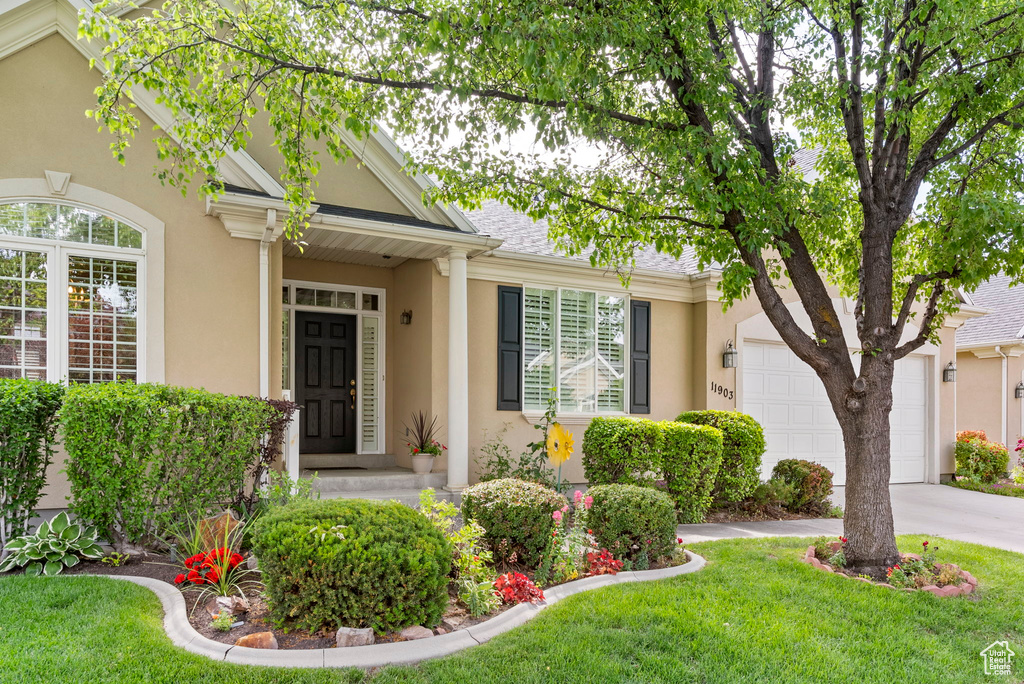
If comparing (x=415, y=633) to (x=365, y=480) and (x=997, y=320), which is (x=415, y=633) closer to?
(x=365, y=480)

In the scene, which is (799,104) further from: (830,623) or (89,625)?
(89,625)

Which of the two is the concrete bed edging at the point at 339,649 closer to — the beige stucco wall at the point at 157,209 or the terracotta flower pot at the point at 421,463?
the beige stucco wall at the point at 157,209

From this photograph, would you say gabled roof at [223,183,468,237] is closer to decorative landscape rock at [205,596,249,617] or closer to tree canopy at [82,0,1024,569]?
tree canopy at [82,0,1024,569]

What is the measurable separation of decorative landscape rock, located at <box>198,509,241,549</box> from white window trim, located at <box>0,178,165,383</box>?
207cm

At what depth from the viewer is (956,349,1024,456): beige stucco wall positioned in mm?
14992

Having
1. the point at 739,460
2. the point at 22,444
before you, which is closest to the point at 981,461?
the point at 739,460

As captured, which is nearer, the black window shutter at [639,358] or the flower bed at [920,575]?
the flower bed at [920,575]

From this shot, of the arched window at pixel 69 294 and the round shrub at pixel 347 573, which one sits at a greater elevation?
the arched window at pixel 69 294

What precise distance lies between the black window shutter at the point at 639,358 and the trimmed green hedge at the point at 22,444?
305 inches

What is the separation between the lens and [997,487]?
484 inches

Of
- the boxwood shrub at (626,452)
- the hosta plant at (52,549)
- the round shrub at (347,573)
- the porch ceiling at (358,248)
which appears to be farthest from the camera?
the porch ceiling at (358,248)

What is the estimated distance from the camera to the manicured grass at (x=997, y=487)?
11908 mm

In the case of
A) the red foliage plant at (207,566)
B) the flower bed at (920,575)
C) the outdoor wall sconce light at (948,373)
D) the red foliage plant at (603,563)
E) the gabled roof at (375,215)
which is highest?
the gabled roof at (375,215)

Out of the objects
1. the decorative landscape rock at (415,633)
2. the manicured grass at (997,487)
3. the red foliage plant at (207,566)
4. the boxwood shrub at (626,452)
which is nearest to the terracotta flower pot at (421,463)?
the boxwood shrub at (626,452)
